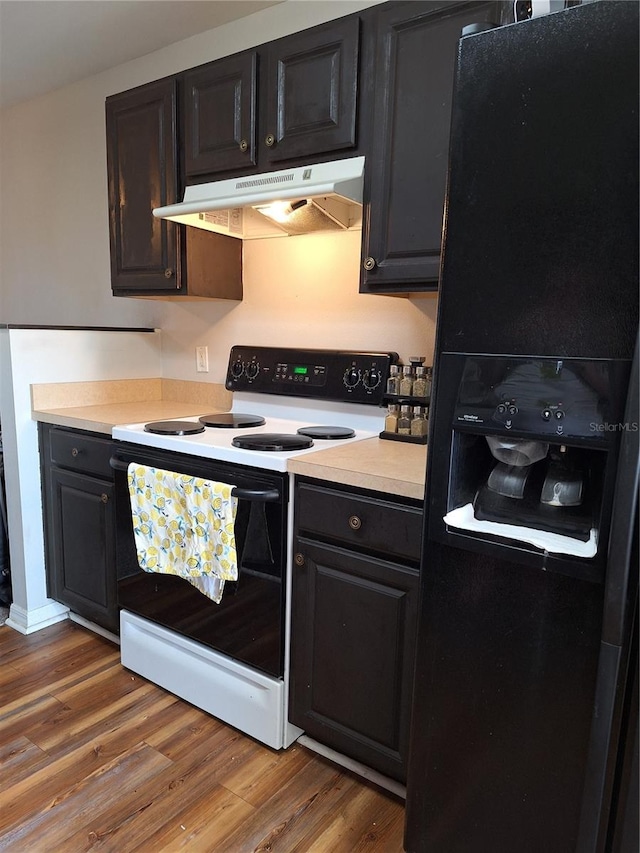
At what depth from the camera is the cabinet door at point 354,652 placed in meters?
1.38

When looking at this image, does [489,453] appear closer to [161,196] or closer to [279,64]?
[279,64]

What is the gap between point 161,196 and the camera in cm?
209

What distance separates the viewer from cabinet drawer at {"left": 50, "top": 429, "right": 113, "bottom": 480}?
2031 millimetres

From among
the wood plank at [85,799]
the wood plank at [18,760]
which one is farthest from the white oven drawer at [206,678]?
the wood plank at [18,760]

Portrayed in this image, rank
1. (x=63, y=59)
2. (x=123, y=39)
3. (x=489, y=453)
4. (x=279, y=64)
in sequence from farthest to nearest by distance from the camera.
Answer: (x=63, y=59) < (x=123, y=39) < (x=279, y=64) < (x=489, y=453)

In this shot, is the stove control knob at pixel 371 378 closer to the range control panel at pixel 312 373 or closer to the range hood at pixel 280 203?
the range control panel at pixel 312 373

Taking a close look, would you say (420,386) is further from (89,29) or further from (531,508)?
(89,29)

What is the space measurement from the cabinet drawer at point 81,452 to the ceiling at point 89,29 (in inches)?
67.1

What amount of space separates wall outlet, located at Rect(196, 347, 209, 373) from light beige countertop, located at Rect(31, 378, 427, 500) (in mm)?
72

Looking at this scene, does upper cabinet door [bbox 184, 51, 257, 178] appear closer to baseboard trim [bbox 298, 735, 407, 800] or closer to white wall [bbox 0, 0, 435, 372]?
white wall [bbox 0, 0, 435, 372]

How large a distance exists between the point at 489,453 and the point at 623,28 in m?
0.70

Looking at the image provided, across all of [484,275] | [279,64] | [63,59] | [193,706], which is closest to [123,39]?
[63,59]

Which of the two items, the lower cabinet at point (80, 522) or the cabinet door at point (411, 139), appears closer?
the cabinet door at point (411, 139)

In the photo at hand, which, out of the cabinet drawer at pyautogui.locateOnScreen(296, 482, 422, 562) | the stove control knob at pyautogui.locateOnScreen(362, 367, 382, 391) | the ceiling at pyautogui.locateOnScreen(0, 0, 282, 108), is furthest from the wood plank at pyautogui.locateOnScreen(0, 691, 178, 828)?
the ceiling at pyautogui.locateOnScreen(0, 0, 282, 108)
